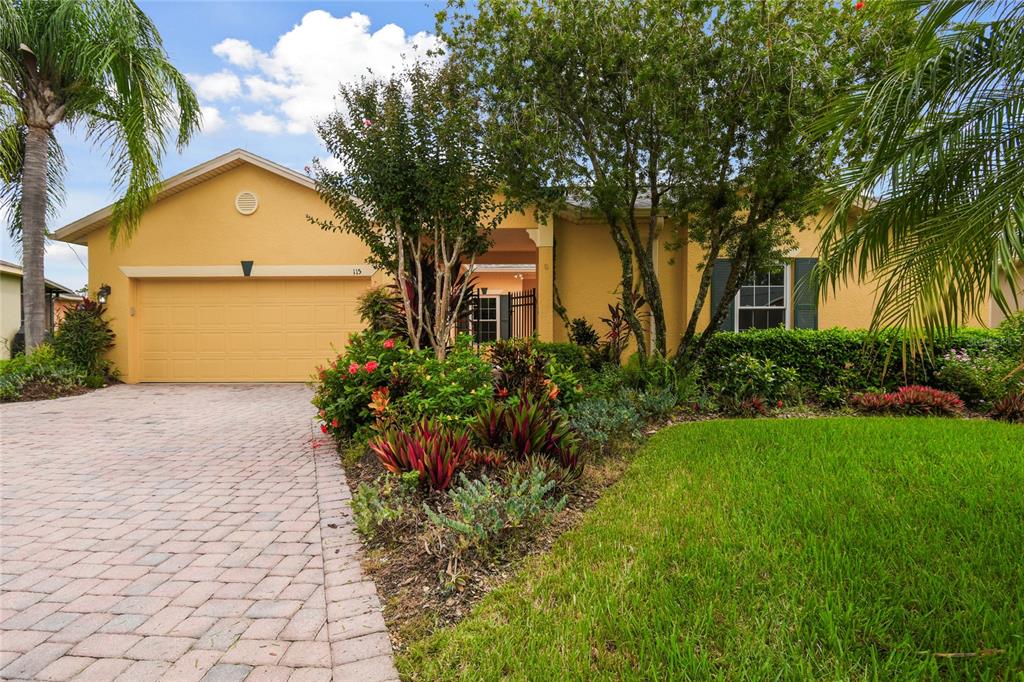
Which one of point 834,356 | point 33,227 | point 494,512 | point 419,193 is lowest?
point 494,512

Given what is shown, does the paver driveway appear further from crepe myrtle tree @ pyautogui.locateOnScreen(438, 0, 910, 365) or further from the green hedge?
the green hedge

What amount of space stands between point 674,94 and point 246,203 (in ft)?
31.3

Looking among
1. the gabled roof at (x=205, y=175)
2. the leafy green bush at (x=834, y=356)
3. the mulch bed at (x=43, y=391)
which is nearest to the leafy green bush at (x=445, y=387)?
the leafy green bush at (x=834, y=356)

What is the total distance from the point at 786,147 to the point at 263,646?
297 inches

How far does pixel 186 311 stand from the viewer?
1226 cm

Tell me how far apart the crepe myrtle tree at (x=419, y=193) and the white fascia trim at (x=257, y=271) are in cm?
447

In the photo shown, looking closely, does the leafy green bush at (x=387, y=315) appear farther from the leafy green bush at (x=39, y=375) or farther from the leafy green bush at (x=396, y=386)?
the leafy green bush at (x=39, y=375)

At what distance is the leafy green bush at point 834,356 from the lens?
853 centimetres

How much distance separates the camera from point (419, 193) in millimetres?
6703

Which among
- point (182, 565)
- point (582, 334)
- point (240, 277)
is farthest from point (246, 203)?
point (182, 565)

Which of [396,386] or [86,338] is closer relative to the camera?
[396,386]

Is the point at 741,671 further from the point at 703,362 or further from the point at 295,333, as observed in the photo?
the point at 295,333

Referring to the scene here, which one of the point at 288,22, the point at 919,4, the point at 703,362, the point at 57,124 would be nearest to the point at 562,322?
the point at 703,362

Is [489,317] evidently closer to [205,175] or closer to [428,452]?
[205,175]
